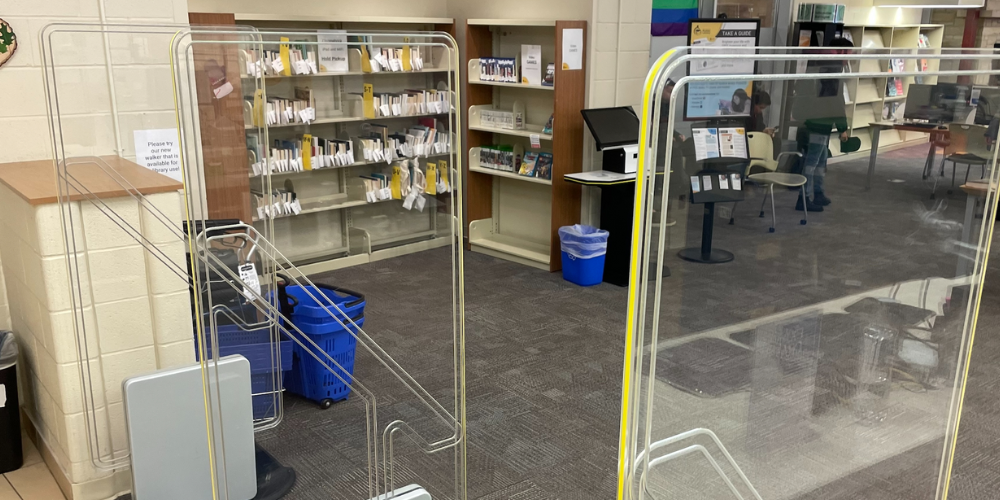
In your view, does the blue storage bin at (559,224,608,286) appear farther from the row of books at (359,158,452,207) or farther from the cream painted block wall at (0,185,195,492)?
the cream painted block wall at (0,185,195,492)

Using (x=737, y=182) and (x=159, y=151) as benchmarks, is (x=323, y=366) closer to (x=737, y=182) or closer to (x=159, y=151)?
A: (x=159, y=151)

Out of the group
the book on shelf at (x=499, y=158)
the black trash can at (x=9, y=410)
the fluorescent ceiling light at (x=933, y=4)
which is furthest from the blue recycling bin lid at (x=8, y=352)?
the fluorescent ceiling light at (x=933, y=4)

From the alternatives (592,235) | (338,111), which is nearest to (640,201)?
(338,111)

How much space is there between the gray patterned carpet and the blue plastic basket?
0.07 m

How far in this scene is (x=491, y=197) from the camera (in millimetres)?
6453

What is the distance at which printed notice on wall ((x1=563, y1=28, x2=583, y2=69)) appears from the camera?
5.28m

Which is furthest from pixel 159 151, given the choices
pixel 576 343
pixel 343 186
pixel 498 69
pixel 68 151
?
pixel 498 69

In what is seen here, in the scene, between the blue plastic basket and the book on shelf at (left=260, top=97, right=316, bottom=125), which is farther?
the blue plastic basket

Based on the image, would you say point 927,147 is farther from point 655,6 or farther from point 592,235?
point 655,6

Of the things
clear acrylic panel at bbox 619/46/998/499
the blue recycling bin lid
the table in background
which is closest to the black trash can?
the blue recycling bin lid

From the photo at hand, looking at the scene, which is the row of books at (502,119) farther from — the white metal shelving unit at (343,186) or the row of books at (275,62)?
the row of books at (275,62)

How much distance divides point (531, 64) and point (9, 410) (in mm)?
4043

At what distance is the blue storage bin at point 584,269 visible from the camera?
5375 mm

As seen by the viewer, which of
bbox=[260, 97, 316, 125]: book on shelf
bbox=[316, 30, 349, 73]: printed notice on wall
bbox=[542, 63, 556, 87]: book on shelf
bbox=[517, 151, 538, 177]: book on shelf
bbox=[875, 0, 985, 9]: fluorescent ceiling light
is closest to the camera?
bbox=[316, 30, 349, 73]: printed notice on wall
